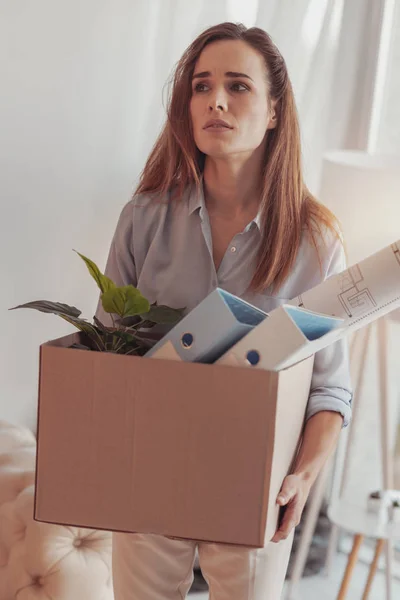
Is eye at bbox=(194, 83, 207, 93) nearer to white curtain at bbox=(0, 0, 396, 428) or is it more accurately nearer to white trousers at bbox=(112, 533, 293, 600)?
white curtain at bbox=(0, 0, 396, 428)

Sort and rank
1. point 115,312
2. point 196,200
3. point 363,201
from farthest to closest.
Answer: point 363,201, point 196,200, point 115,312

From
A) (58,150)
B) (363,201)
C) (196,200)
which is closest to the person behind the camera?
(196,200)

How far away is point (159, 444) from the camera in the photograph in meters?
1.01

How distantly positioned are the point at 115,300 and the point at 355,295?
320 millimetres

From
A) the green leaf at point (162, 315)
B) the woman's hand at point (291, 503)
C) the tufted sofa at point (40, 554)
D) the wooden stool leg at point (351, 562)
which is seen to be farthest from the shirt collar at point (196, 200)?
the wooden stool leg at point (351, 562)

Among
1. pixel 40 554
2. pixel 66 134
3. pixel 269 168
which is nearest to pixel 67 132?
pixel 66 134

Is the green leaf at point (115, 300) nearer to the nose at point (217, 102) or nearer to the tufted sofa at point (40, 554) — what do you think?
the nose at point (217, 102)

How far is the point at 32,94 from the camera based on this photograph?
5.52 ft

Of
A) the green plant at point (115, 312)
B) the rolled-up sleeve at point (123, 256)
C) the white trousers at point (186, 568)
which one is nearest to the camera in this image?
the green plant at point (115, 312)

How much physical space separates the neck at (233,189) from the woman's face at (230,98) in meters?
0.04

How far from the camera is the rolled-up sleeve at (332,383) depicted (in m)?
1.33

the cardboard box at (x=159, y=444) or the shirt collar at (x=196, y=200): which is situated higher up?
the shirt collar at (x=196, y=200)

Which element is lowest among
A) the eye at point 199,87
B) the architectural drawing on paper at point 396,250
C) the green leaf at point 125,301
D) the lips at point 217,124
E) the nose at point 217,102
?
the green leaf at point 125,301

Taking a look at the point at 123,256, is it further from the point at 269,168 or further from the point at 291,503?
the point at 291,503
